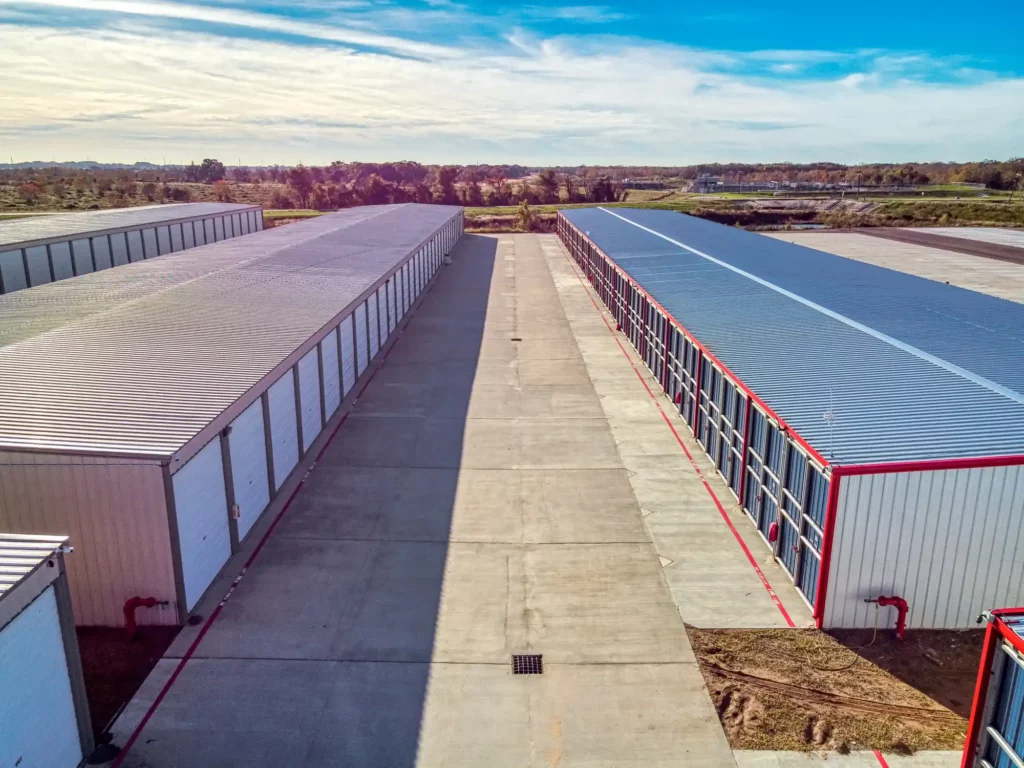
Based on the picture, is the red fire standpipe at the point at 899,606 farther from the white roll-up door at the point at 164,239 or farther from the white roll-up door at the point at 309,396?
the white roll-up door at the point at 164,239

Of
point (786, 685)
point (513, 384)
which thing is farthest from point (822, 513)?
point (513, 384)

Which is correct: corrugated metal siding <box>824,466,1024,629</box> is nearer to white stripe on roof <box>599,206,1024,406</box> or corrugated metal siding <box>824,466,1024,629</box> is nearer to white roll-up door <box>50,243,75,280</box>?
white stripe on roof <box>599,206,1024,406</box>

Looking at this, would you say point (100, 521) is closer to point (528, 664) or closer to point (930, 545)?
point (528, 664)

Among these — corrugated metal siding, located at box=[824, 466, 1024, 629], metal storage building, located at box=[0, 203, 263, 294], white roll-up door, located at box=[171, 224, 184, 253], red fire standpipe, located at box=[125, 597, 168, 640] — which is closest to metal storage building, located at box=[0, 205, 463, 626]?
red fire standpipe, located at box=[125, 597, 168, 640]

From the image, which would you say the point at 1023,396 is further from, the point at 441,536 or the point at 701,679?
the point at 441,536

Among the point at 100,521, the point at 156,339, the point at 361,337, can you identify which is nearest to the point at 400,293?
the point at 361,337

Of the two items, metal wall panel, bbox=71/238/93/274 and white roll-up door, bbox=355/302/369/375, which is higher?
metal wall panel, bbox=71/238/93/274
